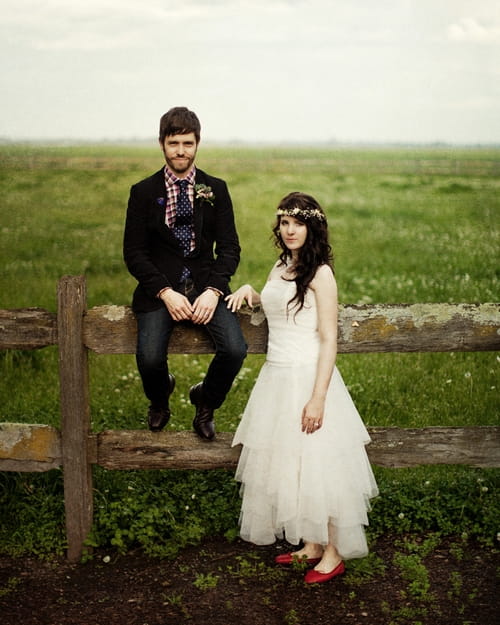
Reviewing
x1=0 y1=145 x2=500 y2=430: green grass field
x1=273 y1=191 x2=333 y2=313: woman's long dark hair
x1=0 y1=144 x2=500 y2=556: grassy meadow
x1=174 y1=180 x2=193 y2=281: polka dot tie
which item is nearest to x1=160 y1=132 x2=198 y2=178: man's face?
x1=174 y1=180 x2=193 y2=281: polka dot tie

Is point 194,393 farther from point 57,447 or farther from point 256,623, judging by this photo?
point 256,623

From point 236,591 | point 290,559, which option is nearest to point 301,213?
point 290,559

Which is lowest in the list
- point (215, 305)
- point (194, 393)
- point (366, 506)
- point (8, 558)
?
point (8, 558)

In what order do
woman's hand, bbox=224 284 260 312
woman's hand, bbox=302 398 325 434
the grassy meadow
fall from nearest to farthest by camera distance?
woman's hand, bbox=302 398 325 434, woman's hand, bbox=224 284 260 312, the grassy meadow

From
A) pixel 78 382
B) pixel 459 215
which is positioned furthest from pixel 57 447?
pixel 459 215

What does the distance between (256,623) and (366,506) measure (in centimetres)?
105

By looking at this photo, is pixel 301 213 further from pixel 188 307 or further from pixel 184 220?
pixel 188 307

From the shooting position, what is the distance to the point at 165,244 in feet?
17.0

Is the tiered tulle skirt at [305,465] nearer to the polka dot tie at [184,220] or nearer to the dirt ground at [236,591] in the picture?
the dirt ground at [236,591]

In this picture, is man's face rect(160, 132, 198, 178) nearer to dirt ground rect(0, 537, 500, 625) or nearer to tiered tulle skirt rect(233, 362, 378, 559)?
tiered tulle skirt rect(233, 362, 378, 559)

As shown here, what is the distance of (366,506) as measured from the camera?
16.7ft

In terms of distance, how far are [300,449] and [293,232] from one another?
1.39m

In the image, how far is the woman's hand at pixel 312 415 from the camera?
4.79 m

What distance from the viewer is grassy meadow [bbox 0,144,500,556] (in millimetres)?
7855
